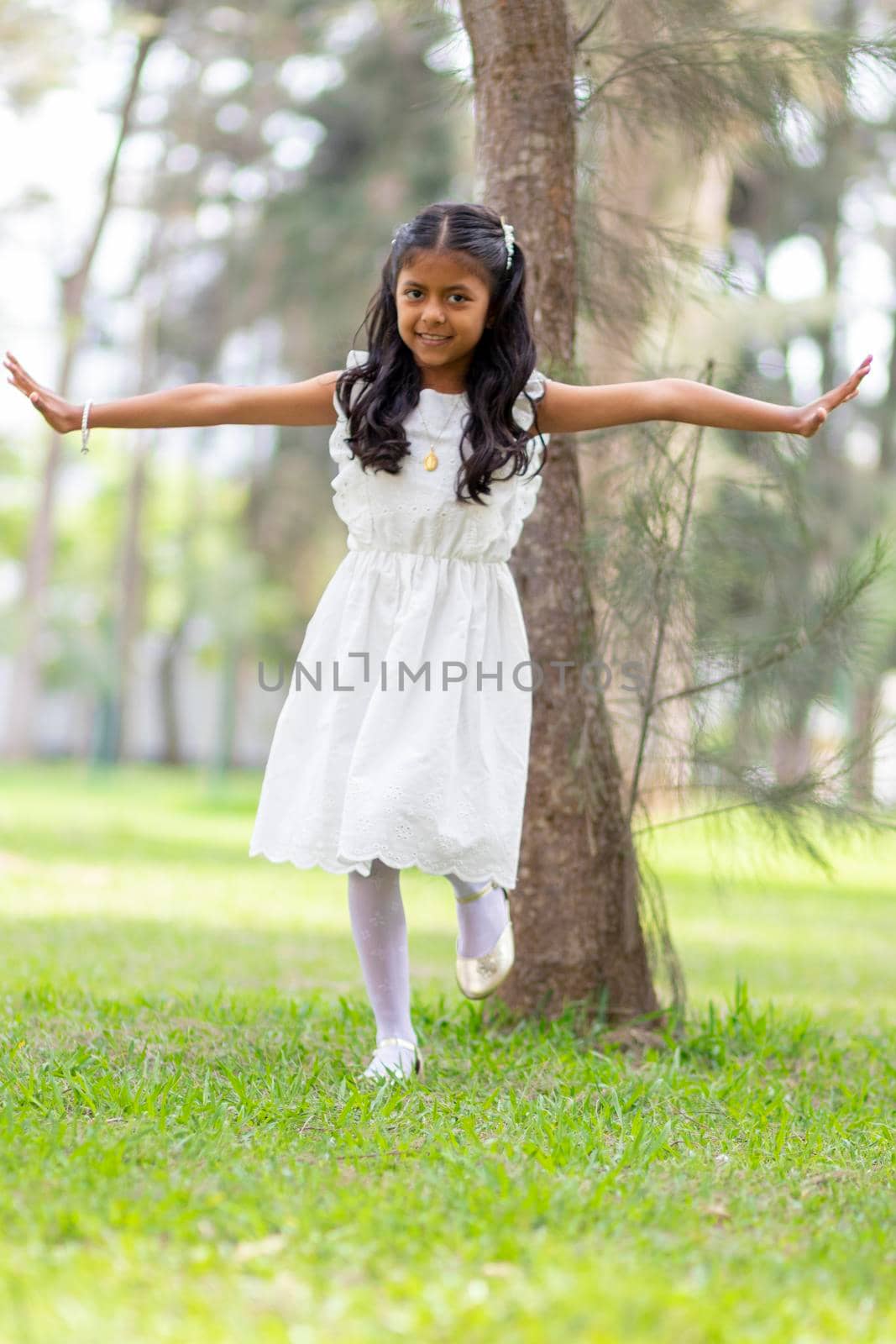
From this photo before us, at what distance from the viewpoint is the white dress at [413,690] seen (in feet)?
9.00

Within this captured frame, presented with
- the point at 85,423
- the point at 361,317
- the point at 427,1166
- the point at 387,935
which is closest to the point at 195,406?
the point at 85,423

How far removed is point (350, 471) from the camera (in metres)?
2.86

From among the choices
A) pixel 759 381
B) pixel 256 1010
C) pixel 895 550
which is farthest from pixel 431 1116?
pixel 759 381

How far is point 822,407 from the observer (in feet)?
8.71

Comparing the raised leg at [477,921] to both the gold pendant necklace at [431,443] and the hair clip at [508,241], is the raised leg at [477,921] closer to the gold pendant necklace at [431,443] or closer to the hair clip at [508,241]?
the gold pendant necklace at [431,443]

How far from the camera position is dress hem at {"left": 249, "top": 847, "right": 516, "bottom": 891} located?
2691mm

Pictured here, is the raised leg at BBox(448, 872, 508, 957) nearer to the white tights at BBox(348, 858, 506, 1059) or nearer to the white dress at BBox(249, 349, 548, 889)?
the white tights at BBox(348, 858, 506, 1059)

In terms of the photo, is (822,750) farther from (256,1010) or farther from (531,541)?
(256,1010)

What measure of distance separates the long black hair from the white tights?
0.77 m

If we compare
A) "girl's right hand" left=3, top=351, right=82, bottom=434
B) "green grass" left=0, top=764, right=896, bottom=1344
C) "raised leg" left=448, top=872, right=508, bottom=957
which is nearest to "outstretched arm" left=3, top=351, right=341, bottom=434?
"girl's right hand" left=3, top=351, right=82, bottom=434

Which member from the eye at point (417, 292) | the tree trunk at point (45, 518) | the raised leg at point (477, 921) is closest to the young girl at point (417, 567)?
the eye at point (417, 292)

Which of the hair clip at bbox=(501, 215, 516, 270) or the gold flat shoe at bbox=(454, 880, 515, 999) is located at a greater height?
the hair clip at bbox=(501, 215, 516, 270)

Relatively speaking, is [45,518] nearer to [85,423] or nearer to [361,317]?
[361,317]

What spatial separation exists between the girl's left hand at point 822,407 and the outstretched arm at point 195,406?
908 millimetres
